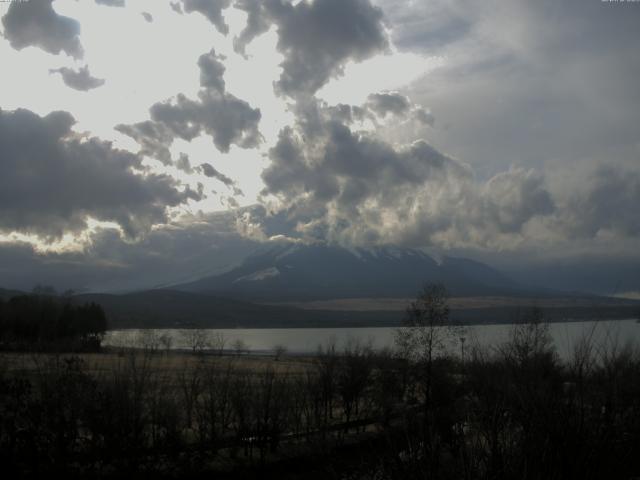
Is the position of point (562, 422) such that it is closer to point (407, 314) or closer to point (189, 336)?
point (407, 314)

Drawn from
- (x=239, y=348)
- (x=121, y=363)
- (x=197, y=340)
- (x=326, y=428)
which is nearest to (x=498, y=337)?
(x=121, y=363)

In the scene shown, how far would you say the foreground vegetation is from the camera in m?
8.66

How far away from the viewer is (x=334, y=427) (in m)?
36.6

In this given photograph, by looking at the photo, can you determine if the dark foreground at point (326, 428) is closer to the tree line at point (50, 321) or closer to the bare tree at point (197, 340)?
the tree line at point (50, 321)

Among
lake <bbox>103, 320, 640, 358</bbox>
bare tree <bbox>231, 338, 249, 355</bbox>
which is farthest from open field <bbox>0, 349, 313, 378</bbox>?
bare tree <bbox>231, 338, 249, 355</bbox>

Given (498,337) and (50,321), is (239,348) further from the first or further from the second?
(498,337)

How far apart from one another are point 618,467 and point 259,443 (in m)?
22.6

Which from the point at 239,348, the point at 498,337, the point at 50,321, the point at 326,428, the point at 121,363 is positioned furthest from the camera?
the point at 239,348

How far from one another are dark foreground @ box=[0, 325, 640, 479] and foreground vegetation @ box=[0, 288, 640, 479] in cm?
4

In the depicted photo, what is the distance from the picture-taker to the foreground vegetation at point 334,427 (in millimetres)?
8664

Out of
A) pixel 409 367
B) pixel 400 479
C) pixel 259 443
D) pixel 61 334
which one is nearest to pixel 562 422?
pixel 400 479

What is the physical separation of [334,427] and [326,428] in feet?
32.9

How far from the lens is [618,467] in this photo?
9.13 meters

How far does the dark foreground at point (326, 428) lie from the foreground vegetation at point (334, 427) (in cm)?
4
